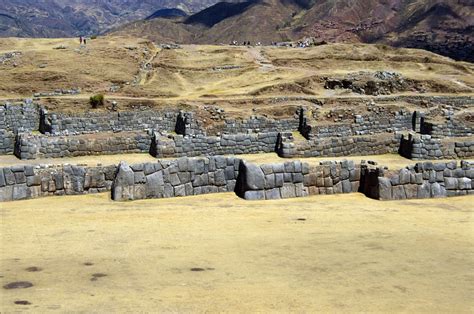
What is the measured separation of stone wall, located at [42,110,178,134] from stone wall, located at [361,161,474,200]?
65.7ft

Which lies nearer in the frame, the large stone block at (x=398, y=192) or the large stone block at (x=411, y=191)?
the large stone block at (x=398, y=192)

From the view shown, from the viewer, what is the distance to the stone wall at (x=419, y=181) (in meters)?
15.5

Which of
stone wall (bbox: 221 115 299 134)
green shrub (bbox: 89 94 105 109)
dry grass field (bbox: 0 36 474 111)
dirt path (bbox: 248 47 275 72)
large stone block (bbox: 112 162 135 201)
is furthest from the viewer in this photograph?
dirt path (bbox: 248 47 275 72)

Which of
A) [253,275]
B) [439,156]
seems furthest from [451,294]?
[439,156]

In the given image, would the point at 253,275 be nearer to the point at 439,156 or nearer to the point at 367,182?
the point at 367,182

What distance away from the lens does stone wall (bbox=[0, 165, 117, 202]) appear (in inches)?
560

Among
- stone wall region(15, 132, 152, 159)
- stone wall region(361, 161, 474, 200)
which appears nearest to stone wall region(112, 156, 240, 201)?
stone wall region(361, 161, 474, 200)

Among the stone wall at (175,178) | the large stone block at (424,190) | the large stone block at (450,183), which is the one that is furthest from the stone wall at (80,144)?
the large stone block at (450,183)

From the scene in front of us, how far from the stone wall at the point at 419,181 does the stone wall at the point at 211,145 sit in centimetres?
1142

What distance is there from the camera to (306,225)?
41.4 ft

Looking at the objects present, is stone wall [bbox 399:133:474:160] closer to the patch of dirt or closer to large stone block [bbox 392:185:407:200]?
large stone block [bbox 392:185:407:200]

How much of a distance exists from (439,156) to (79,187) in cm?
1719

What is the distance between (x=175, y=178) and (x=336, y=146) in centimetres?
1338

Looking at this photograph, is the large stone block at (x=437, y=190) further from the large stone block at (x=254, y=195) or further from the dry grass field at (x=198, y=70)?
the dry grass field at (x=198, y=70)
